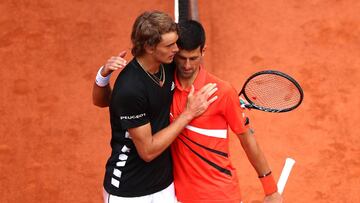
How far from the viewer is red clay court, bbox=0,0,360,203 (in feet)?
22.4

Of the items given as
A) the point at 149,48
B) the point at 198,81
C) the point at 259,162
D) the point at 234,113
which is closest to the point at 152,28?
the point at 149,48

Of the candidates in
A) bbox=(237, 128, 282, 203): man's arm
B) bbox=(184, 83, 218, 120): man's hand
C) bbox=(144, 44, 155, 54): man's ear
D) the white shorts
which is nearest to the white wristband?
bbox=(144, 44, 155, 54): man's ear

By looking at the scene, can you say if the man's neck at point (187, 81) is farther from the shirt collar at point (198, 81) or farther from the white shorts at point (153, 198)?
the white shorts at point (153, 198)

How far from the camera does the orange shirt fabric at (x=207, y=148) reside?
14.0ft

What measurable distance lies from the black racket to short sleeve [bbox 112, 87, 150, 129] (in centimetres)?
112

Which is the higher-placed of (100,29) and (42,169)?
(100,29)

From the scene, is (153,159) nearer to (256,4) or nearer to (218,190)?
(218,190)

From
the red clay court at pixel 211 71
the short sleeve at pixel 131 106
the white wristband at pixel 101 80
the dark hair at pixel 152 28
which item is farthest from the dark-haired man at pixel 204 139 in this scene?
the red clay court at pixel 211 71

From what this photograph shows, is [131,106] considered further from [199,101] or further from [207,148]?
[207,148]

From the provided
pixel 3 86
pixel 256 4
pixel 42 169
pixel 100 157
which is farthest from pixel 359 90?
pixel 3 86

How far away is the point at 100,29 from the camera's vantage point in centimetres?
918

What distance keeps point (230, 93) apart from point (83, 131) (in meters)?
3.61

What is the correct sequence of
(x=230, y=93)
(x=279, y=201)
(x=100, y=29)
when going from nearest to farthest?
1. (x=230, y=93)
2. (x=279, y=201)
3. (x=100, y=29)

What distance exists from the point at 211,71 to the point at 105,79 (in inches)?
155
